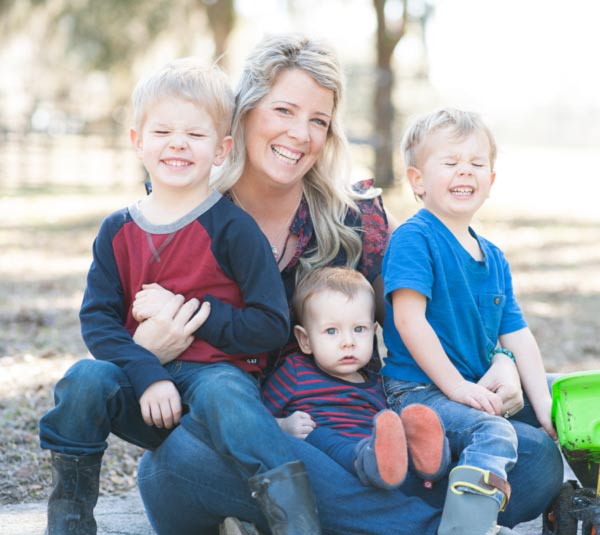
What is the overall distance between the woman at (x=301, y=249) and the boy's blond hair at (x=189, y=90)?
221 millimetres

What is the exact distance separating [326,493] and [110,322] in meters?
0.81

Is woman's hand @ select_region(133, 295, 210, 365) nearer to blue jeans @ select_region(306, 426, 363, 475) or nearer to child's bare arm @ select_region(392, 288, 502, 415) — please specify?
blue jeans @ select_region(306, 426, 363, 475)

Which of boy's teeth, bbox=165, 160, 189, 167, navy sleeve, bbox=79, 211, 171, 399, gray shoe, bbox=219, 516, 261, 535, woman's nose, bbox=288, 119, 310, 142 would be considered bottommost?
gray shoe, bbox=219, 516, 261, 535

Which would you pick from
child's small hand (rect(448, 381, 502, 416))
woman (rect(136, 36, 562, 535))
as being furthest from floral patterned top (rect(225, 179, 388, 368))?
child's small hand (rect(448, 381, 502, 416))

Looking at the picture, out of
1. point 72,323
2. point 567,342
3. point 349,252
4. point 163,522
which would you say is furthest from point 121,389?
point 567,342

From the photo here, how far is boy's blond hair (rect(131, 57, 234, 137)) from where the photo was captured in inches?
110

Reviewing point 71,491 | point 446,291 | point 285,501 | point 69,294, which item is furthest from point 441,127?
point 69,294

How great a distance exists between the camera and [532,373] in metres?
2.98

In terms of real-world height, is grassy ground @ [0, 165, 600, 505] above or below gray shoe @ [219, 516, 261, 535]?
below

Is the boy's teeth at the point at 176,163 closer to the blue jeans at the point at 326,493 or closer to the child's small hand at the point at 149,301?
the child's small hand at the point at 149,301

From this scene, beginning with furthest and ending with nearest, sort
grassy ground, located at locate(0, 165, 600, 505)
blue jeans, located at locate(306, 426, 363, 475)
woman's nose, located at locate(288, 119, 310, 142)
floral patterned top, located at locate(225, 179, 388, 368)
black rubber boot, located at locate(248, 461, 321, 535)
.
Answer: grassy ground, located at locate(0, 165, 600, 505), floral patterned top, located at locate(225, 179, 388, 368), woman's nose, located at locate(288, 119, 310, 142), blue jeans, located at locate(306, 426, 363, 475), black rubber boot, located at locate(248, 461, 321, 535)

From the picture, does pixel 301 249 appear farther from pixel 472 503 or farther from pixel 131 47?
pixel 131 47

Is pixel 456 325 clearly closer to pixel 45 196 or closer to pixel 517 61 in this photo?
pixel 45 196

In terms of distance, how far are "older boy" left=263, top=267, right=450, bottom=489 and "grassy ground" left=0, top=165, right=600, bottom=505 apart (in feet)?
3.82
